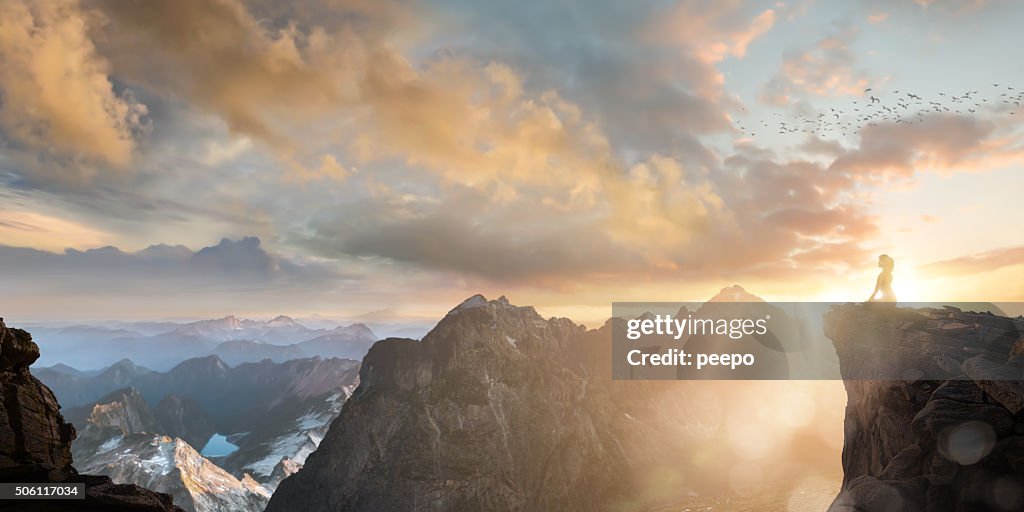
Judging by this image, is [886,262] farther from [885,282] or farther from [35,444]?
[35,444]

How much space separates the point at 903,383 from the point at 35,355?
64.9 metres

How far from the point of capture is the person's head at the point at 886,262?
3848cm

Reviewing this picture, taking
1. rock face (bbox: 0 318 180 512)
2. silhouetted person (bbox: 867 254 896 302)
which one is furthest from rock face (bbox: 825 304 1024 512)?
rock face (bbox: 0 318 180 512)

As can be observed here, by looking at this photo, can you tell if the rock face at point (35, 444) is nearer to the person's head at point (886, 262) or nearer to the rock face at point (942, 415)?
the rock face at point (942, 415)

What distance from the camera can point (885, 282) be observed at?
133 ft

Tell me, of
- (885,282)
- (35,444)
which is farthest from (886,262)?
(35,444)

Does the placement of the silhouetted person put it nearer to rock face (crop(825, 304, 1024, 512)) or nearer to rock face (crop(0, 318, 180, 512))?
rock face (crop(825, 304, 1024, 512))

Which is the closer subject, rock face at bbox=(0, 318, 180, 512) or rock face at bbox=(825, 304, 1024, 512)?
rock face at bbox=(825, 304, 1024, 512)

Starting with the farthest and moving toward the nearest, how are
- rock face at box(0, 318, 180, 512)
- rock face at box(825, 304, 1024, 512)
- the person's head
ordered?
the person's head → rock face at box(0, 318, 180, 512) → rock face at box(825, 304, 1024, 512)

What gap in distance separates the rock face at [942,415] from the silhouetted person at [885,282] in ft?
5.58

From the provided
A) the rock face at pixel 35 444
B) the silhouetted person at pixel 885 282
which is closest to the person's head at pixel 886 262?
the silhouetted person at pixel 885 282

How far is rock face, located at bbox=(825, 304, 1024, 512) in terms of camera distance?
72.5 ft

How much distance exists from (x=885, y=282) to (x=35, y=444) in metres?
67.6

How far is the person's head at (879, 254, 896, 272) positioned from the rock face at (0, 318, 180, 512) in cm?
5862
